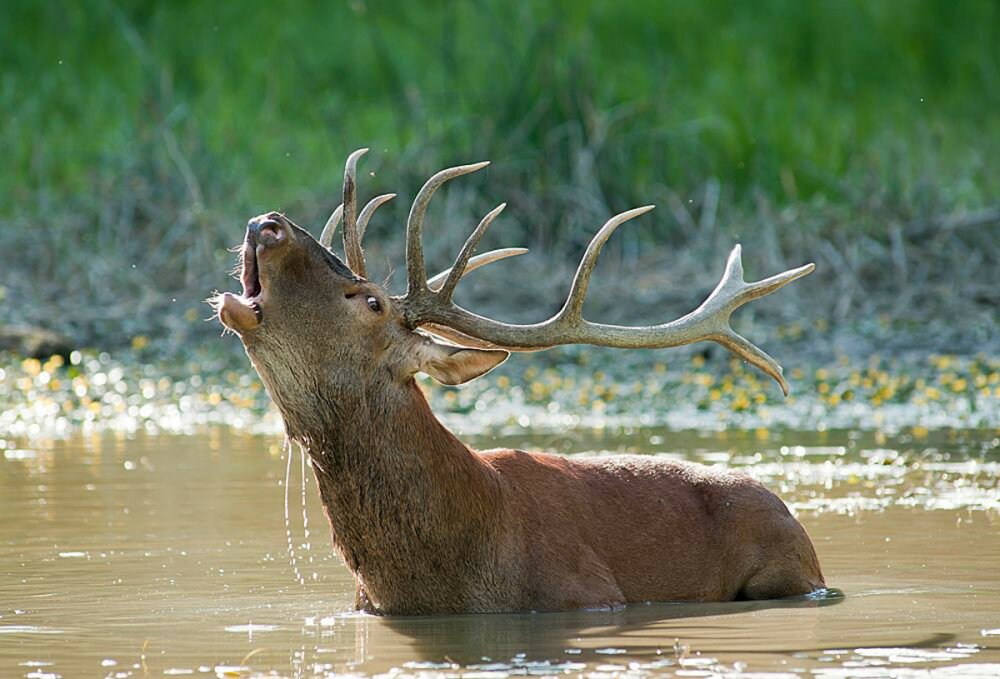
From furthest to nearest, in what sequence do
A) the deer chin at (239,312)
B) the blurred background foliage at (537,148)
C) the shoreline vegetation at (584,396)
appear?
1. the blurred background foliage at (537,148)
2. the shoreline vegetation at (584,396)
3. the deer chin at (239,312)

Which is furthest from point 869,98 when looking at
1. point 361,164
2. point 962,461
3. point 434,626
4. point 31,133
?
point 434,626

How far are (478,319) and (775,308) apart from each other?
28.7ft

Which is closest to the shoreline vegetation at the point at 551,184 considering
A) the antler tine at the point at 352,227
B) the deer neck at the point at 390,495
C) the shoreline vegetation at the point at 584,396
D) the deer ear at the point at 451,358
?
the shoreline vegetation at the point at 584,396

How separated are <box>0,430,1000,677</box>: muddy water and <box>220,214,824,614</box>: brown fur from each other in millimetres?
158

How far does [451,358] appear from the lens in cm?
718

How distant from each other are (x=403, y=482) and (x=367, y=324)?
0.61 meters

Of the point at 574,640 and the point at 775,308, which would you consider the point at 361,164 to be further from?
the point at 574,640

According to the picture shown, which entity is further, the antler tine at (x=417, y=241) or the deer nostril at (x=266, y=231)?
the antler tine at (x=417, y=241)

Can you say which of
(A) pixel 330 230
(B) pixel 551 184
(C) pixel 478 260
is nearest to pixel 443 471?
(C) pixel 478 260

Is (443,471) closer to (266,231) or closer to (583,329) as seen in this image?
(583,329)

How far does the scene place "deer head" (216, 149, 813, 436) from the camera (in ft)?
22.8

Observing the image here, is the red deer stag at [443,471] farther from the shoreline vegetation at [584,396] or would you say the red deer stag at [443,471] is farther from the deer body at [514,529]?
the shoreline vegetation at [584,396]

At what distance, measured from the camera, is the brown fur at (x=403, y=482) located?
22.9 feet

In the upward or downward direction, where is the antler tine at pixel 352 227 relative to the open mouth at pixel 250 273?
upward
